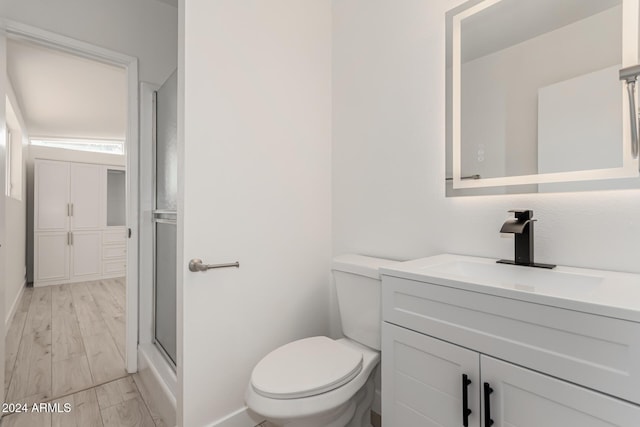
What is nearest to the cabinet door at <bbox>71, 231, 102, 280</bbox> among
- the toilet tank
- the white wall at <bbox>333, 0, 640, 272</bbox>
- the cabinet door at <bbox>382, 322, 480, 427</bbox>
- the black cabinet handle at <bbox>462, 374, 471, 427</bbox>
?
the white wall at <bbox>333, 0, 640, 272</bbox>

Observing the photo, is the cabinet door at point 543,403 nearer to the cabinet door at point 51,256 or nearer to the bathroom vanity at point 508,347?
the bathroom vanity at point 508,347

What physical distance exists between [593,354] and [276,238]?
128 centimetres

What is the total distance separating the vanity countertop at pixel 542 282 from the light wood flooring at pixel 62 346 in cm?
224

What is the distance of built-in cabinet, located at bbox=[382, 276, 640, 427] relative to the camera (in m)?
0.63

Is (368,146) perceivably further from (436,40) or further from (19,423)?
(19,423)

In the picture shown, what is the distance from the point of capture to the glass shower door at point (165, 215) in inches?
70.8

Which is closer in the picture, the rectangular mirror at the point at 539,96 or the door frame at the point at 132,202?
the rectangular mirror at the point at 539,96

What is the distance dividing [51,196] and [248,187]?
4.99 m

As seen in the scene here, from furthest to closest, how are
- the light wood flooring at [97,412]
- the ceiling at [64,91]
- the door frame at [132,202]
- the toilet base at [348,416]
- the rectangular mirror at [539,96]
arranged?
1. the ceiling at [64,91]
2. the door frame at [132,202]
3. the light wood flooring at [97,412]
4. the toilet base at [348,416]
5. the rectangular mirror at [539,96]

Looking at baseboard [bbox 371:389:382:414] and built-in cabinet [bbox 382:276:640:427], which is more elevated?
built-in cabinet [bbox 382:276:640:427]

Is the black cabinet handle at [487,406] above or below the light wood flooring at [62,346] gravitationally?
above

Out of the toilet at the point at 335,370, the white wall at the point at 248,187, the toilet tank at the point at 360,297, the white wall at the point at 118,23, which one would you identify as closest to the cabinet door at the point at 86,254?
the white wall at the point at 118,23

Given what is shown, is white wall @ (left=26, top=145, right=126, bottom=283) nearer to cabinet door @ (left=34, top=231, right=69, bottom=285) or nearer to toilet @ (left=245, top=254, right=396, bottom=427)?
cabinet door @ (left=34, top=231, right=69, bottom=285)

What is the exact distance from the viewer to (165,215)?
1.94m
